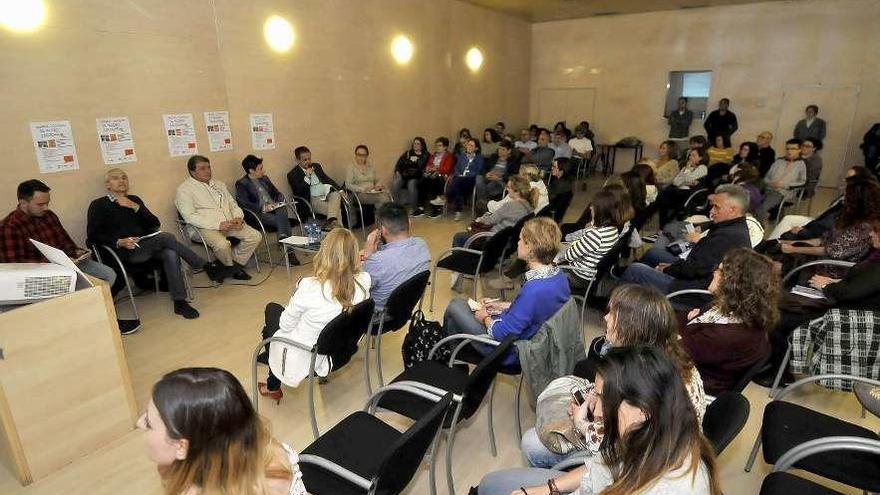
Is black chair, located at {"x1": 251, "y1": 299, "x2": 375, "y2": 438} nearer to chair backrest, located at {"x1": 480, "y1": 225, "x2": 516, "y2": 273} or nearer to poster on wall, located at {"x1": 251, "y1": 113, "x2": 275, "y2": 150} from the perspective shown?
chair backrest, located at {"x1": 480, "y1": 225, "x2": 516, "y2": 273}

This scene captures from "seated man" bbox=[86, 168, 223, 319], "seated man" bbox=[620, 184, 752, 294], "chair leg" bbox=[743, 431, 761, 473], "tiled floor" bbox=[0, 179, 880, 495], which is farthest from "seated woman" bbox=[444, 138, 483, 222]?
"chair leg" bbox=[743, 431, 761, 473]

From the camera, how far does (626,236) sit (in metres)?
3.56

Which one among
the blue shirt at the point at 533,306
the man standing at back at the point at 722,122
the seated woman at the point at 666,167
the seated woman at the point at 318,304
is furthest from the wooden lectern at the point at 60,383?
the man standing at back at the point at 722,122

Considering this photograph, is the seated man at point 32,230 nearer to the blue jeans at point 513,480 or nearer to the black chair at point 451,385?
the black chair at point 451,385

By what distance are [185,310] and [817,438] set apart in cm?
434

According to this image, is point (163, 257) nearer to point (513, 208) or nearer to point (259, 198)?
point (259, 198)

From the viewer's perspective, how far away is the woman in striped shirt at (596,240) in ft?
11.5

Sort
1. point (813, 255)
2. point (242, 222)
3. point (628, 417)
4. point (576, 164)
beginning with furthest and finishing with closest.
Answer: point (576, 164) < point (242, 222) < point (813, 255) < point (628, 417)

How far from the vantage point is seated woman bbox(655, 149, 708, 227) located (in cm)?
601

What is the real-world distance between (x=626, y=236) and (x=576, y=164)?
599 cm

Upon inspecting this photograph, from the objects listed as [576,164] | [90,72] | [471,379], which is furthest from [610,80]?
[471,379]

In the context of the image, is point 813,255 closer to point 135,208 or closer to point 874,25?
point 135,208

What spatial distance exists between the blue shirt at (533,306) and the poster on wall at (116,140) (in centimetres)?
396

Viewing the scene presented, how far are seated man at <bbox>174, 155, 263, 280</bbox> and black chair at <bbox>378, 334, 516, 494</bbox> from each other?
10.3 ft
